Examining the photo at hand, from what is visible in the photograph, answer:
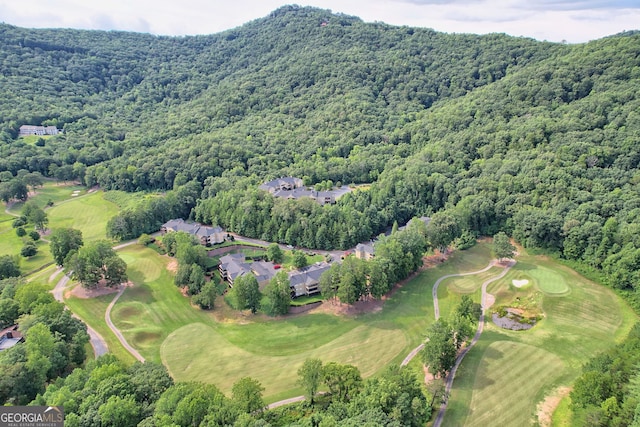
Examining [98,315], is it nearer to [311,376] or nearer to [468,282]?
[311,376]

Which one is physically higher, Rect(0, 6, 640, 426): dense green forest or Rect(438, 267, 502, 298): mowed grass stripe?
Rect(0, 6, 640, 426): dense green forest

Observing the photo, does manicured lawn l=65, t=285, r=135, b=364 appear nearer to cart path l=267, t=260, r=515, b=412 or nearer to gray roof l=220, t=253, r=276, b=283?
gray roof l=220, t=253, r=276, b=283

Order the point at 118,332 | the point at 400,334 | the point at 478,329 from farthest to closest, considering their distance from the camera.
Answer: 1. the point at 478,329
2. the point at 118,332
3. the point at 400,334

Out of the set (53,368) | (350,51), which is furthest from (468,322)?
(350,51)

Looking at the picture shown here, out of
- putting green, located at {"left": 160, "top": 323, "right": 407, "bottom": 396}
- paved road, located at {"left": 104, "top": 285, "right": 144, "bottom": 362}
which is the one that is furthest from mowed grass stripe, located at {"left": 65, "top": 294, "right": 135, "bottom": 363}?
putting green, located at {"left": 160, "top": 323, "right": 407, "bottom": 396}

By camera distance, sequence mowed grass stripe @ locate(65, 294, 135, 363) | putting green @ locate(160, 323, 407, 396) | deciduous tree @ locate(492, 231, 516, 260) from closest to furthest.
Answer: putting green @ locate(160, 323, 407, 396)
mowed grass stripe @ locate(65, 294, 135, 363)
deciduous tree @ locate(492, 231, 516, 260)

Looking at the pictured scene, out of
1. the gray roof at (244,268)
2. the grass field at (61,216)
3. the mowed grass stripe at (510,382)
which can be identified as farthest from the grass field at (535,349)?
the grass field at (61,216)

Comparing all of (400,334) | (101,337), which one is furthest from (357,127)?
(101,337)
